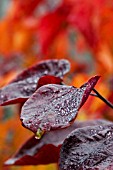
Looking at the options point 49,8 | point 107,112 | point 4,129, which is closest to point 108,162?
point 107,112

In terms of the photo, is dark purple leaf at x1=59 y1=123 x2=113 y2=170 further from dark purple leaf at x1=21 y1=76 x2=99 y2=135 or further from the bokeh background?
the bokeh background

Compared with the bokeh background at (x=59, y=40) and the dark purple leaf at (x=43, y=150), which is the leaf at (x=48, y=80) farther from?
the bokeh background at (x=59, y=40)

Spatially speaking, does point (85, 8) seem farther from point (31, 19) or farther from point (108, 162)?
point (108, 162)

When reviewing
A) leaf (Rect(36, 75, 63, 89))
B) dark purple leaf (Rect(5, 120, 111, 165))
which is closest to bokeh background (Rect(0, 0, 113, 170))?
dark purple leaf (Rect(5, 120, 111, 165))

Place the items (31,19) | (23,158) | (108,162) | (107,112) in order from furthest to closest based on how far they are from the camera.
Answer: (31,19) → (107,112) → (23,158) → (108,162)

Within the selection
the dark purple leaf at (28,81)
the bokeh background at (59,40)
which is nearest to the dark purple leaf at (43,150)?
the dark purple leaf at (28,81)

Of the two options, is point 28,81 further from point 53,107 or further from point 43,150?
point 53,107

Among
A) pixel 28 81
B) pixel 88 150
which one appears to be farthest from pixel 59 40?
pixel 88 150
